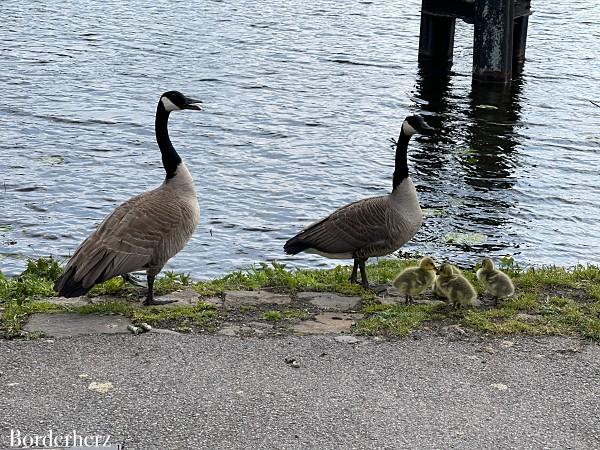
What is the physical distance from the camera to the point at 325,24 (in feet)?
87.2

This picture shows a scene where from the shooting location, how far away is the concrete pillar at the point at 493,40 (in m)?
18.9

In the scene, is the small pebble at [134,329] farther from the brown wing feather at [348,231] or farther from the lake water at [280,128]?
the lake water at [280,128]

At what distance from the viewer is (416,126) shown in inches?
373

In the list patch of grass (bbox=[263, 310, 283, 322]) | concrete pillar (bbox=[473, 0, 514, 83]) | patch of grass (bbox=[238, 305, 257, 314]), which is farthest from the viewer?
concrete pillar (bbox=[473, 0, 514, 83])

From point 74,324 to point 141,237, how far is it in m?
0.97

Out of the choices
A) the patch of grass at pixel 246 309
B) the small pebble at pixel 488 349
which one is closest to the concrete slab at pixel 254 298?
the patch of grass at pixel 246 309

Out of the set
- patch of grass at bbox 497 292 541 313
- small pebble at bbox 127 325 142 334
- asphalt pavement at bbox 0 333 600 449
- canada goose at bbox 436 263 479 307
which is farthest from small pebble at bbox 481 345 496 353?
small pebble at bbox 127 325 142 334

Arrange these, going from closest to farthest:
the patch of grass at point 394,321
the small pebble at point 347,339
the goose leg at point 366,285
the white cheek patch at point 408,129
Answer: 1. the small pebble at point 347,339
2. the patch of grass at point 394,321
3. the goose leg at point 366,285
4. the white cheek patch at point 408,129

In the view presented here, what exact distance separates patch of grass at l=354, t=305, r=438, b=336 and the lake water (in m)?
3.85

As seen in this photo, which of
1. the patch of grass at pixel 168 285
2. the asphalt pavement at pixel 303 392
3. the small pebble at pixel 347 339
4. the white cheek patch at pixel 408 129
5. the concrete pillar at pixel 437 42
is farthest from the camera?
the concrete pillar at pixel 437 42

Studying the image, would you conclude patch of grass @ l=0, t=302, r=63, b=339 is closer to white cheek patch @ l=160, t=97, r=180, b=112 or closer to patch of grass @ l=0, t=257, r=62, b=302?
patch of grass @ l=0, t=257, r=62, b=302

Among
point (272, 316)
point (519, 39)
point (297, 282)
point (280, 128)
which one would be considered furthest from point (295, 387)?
point (519, 39)

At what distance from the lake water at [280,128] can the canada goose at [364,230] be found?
259 cm

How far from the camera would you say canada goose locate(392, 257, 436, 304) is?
8.29 meters
